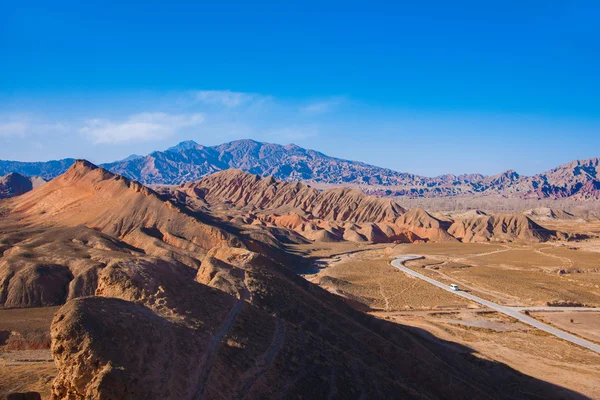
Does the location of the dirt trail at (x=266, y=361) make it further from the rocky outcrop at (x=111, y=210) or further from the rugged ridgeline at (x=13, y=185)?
the rugged ridgeline at (x=13, y=185)

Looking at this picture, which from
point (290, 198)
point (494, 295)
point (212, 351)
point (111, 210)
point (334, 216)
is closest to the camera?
point (212, 351)

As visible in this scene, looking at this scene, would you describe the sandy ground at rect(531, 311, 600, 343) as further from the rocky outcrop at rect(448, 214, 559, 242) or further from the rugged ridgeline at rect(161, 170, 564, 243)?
the rocky outcrop at rect(448, 214, 559, 242)

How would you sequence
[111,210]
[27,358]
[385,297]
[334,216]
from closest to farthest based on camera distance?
[27,358] → [385,297] → [111,210] → [334,216]

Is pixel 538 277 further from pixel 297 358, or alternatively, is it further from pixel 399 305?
pixel 297 358

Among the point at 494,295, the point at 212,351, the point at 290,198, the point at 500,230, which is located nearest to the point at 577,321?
the point at 494,295

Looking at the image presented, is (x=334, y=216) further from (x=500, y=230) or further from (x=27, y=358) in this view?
(x=27, y=358)

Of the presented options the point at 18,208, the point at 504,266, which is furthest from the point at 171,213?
the point at 504,266

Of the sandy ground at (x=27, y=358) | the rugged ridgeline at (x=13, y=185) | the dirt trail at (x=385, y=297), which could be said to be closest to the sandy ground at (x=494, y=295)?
the dirt trail at (x=385, y=297)

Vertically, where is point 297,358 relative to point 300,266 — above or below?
above

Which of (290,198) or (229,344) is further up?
(290,198)
